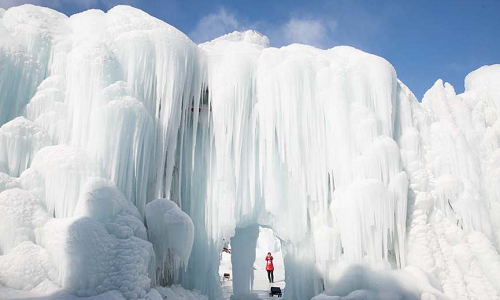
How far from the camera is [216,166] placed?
33.2ft

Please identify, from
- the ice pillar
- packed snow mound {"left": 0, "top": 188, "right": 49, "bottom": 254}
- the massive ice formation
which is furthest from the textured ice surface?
the ice pillar

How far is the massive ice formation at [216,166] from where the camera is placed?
22.5 feet

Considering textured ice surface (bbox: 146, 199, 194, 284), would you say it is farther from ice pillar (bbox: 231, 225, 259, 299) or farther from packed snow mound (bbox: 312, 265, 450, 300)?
ice pillar (bbox: 231, 225, 259, 299)

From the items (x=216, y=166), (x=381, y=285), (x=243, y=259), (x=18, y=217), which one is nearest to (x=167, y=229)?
(x=18, y=217)

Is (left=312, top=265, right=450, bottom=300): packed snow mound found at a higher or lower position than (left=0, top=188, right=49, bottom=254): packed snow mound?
lower

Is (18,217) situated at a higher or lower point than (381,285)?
higher

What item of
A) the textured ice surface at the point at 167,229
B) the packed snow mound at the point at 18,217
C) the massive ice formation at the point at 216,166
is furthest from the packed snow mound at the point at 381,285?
the packed snow mound at the point at 18,217

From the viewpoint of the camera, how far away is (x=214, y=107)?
9805 mm

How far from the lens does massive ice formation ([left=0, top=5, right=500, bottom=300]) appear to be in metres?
6.87

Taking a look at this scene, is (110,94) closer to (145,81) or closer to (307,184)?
(145,81)

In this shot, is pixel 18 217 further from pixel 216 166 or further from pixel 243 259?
pixel 243 259

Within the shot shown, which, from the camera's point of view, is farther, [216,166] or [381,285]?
[216,166]

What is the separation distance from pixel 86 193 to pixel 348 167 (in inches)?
236

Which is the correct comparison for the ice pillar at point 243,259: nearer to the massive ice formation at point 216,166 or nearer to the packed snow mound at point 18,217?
the massive ice formation at point 216,166
